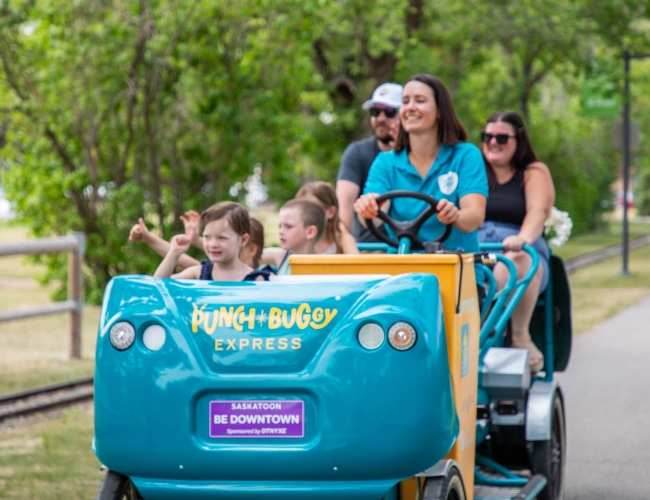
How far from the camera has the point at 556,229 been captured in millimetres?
5816

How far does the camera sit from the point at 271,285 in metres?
3.35

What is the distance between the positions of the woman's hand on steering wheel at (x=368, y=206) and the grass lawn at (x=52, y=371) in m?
2.07

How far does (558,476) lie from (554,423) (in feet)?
0.82

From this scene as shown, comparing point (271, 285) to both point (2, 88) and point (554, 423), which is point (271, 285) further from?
point (2, 88)

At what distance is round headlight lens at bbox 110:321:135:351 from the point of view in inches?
129

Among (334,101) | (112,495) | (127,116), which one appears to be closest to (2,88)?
(127,116)

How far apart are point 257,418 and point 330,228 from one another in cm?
201

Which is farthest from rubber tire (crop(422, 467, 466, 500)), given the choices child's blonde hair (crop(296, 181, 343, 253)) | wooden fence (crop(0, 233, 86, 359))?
wooden fence (crop(0, 233, 86, 359))

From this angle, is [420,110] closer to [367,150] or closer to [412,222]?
[412,222]

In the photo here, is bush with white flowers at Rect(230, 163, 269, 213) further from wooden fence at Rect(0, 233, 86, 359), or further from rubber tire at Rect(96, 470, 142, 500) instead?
rubber tire at Rect(96, 470, 142, 500)

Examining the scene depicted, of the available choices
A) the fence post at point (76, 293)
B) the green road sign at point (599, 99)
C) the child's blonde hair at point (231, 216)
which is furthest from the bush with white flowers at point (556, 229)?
the green road sign at point (599, 99)

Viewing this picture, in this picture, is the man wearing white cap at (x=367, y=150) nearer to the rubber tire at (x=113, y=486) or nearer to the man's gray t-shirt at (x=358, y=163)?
the man's gray t-shirt at (x=358, y=163)

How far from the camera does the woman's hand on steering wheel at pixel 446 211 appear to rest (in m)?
4.26

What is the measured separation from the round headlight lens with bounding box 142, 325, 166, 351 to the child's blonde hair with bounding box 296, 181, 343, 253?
1893 millimetres
